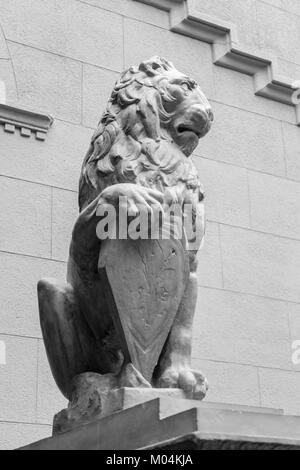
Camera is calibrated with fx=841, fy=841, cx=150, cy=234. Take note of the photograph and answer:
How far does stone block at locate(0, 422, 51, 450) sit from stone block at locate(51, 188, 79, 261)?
117 centimetres

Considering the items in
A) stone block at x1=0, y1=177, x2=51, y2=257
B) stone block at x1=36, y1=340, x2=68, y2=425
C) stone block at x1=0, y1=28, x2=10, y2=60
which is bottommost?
stone block at x1=36, y1=340, x2=68, y2=425

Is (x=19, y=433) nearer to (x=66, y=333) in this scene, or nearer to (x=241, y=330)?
(x=66, y=333)

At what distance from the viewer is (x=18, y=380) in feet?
17.6

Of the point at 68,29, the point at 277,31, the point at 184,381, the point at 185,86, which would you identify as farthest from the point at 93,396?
the point at 277,31

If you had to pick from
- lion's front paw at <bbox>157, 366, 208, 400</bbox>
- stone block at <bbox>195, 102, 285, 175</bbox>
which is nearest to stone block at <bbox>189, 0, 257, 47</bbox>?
stone block at <bbox>195, 102, 285, 175</bbox>

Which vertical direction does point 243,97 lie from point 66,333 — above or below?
above

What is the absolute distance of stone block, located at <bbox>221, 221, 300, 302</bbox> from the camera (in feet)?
21.8

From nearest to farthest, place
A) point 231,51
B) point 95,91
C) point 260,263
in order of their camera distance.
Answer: point 95,91 → point 260,263 → point 231,51

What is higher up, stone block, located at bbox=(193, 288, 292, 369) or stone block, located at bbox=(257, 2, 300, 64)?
stone block, located at bbox=(257, 2, 300, 64)

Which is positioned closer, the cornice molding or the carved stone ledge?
the carved stone ledge

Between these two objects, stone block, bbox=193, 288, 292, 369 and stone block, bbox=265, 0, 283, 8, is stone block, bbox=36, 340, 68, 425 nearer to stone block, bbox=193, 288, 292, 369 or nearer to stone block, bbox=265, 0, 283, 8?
stone block, bbox=193, 288, 292, 369

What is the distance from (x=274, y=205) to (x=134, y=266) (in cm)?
375

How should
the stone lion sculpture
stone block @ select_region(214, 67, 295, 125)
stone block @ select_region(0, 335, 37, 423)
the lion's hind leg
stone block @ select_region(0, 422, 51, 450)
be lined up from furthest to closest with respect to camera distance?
stone block @ select_region(214, 67, 295, 125) < stone block @ select_region(0, 335, 37, 423) < stone block @ select_region(0, 422, 51, 450) < the lion's hind leg < the stone lion sculpture

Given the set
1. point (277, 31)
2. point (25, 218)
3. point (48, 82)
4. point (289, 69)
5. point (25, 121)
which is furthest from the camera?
point (277, 31)
